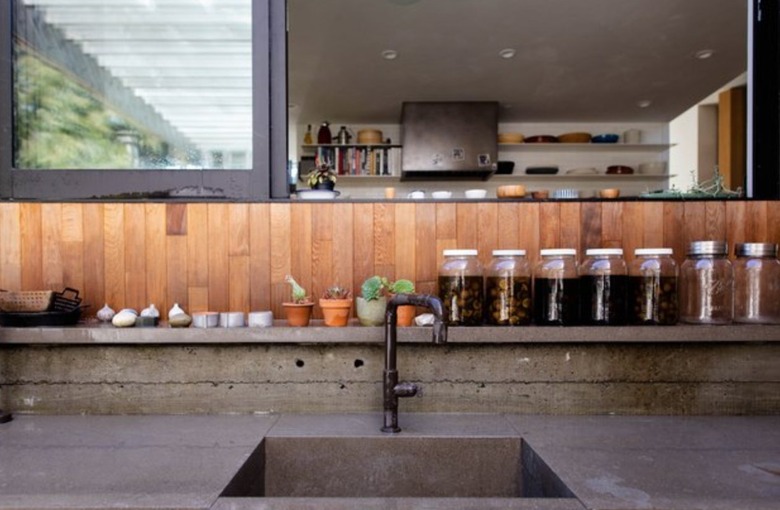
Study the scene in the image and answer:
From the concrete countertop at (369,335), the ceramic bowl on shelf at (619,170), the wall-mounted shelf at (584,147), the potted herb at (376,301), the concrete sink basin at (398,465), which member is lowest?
the concrete sink basin at (398,465)

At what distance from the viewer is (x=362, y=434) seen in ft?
4.69

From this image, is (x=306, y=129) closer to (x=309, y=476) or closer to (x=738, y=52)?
(x=738, y=52)

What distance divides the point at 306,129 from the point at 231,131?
4391mm

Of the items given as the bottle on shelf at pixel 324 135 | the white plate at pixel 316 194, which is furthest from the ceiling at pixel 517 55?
the white plate at pixel 316 194

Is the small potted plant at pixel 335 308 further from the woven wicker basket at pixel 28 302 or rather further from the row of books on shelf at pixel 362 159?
the row of books on shelf at pixel 362 159

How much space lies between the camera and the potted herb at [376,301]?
1558 millimetres

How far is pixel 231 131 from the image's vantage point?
1766mm

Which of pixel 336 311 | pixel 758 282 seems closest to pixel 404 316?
pixel 336 311

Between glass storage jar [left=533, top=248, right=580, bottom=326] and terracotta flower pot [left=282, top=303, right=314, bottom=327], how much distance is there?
0.68 m

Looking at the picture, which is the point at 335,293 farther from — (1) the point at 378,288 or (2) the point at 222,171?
(2) the point at 222,171

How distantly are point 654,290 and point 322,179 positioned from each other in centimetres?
118

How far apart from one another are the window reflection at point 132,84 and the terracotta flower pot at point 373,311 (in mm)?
612

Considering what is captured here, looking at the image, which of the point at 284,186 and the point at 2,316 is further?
the point at 284,186

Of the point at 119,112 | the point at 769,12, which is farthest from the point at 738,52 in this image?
the point at 119,112
